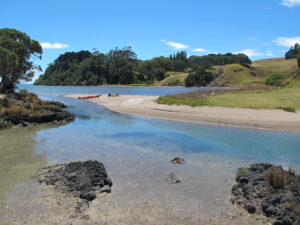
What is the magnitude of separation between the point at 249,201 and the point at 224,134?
588 inches

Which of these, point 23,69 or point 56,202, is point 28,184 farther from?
point 23,69

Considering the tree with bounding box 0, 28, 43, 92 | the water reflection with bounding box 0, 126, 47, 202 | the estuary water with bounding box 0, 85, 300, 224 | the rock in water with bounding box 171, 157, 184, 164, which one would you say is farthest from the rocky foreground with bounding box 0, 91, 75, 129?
the rock in water with bounding box 171, 157, 184, 164

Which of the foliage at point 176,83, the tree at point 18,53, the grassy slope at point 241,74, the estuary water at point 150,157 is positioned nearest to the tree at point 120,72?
the foliage at point 176,83

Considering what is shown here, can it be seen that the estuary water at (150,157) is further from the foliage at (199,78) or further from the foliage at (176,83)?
the foliage at (176,83)

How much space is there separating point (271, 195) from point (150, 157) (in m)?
8.14

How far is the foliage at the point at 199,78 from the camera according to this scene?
180m

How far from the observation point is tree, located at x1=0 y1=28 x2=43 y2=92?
4144cm

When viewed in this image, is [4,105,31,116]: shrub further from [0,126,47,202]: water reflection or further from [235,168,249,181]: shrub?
[235,168,249,181]: shrub

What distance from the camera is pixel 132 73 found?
197 metres

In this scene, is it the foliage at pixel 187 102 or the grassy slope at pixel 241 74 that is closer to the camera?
the foliage at pixel 187 102

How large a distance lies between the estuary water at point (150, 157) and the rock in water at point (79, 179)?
0.63 m

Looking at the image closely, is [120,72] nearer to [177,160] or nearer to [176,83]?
[176,83]

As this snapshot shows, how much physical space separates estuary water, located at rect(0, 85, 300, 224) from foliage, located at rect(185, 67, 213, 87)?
153m

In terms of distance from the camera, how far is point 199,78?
603 feet
